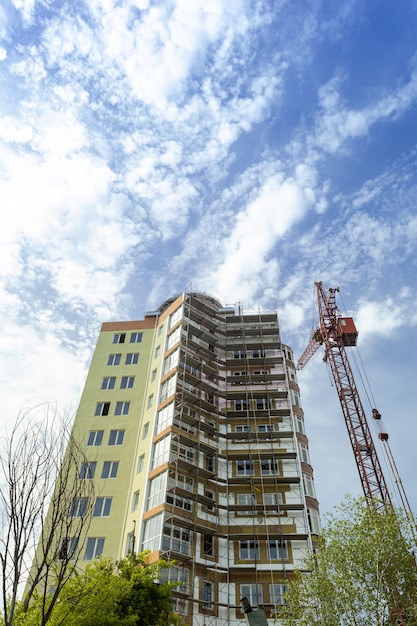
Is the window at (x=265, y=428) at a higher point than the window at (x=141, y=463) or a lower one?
higher

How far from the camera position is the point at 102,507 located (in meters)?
33.0

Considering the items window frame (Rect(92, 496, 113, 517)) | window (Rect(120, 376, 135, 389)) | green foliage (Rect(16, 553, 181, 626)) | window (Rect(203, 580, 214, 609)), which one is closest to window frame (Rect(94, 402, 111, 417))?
window (Rect(120, 376, 135, 389))

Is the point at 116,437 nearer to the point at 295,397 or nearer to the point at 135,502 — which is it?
the point at 135,502

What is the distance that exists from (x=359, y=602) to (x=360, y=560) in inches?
68.1

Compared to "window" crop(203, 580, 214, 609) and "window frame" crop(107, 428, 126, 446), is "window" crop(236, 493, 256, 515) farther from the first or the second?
"window frame" crop(107, 428, 126, 446)

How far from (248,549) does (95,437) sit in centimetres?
1409

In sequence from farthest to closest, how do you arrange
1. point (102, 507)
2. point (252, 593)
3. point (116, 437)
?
point (116, 437), point (102, 507), point (252, 593)

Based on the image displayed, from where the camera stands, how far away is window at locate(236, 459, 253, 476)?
3622 cm

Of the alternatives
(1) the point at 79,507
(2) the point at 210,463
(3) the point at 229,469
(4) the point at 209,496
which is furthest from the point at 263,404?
(1) the point at 79,507

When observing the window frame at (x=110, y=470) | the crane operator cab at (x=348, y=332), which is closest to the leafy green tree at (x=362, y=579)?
the window frame at (x=110, y=470)

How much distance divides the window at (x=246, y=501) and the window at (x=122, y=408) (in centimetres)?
1114

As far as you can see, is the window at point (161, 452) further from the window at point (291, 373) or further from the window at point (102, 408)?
the window at point (291, 373)

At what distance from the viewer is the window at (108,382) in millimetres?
40500

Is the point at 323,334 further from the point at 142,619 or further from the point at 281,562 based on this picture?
the point at 142,619
